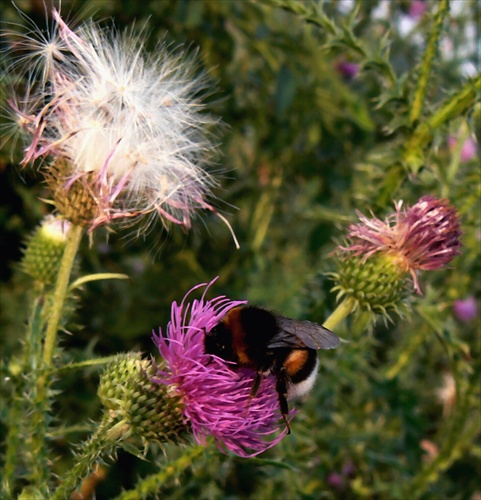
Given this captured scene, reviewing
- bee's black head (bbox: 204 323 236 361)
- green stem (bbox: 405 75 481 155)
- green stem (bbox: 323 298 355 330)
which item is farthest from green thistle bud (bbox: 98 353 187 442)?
green stem (bbox: 405 75 481 155)

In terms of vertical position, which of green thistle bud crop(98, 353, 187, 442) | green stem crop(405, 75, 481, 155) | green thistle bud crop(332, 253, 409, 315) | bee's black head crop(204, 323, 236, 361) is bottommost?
green thistle bud crop(98, 353, 187, 442)

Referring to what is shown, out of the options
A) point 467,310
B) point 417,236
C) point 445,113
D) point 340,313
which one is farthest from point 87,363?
point 467,310

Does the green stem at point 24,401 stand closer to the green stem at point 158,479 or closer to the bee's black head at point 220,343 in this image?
the green stem at point 158,479

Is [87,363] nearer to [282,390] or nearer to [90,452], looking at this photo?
[90,452]

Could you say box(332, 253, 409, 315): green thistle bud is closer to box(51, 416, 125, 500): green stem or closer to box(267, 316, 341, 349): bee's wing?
box(267, 316, 341, 349): bee's wing

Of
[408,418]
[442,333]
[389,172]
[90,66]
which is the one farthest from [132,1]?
[408,418]

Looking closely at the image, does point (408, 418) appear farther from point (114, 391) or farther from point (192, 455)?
point (114, 391)
